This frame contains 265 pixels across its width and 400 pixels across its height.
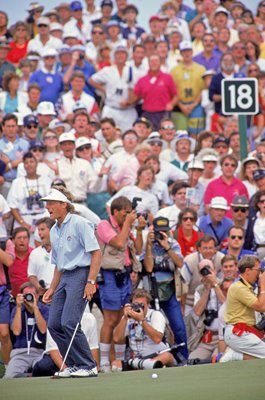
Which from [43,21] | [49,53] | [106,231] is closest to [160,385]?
[106,231]

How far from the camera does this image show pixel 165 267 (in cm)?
1451

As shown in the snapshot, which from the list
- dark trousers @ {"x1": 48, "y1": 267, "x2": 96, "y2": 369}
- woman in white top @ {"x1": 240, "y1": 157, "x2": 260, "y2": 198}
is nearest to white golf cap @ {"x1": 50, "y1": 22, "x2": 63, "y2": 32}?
woman in white top @ {"x1": 240, "y1": 157, "x2": 260, "y2": 198}

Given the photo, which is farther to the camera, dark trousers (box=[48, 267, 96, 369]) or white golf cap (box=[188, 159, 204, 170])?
white golf cap (box=[188, 159, 204, 170])

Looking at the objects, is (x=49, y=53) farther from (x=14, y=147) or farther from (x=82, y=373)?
(x=82, y=373)

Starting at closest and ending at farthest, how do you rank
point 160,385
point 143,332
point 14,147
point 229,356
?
point 160,385 < point 229,356 < point 143,332 < point 14,147

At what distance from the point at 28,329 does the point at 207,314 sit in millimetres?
2014

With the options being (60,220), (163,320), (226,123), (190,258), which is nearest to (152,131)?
(226,123)

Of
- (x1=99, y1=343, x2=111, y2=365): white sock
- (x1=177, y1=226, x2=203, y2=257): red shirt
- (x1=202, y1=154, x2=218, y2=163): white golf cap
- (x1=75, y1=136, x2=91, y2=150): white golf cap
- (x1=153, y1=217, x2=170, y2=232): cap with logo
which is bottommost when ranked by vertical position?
(x1=99, y1=343, x2=111, y2=365): white sock

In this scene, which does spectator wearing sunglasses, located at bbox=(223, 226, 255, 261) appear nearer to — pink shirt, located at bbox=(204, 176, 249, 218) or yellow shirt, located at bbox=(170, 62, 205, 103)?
pink shirt, located at bbox=(204, 176, 249, 218)

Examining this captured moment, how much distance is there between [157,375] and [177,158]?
7061mm

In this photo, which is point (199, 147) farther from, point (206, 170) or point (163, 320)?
point (163, 320)

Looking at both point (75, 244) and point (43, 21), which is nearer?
point (75, 244)

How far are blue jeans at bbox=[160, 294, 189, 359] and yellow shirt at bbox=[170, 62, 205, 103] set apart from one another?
7.00 metres

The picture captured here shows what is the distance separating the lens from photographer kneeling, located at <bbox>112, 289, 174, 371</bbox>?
13.5 metres
